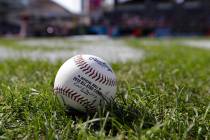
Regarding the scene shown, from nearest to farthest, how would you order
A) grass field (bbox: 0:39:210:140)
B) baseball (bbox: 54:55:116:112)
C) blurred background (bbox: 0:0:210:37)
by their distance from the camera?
grass field (bbox: 0:39:210:140)
baseball (bbox: 54:55:116:112)
blurred background (bbox: 0:0:210:37)

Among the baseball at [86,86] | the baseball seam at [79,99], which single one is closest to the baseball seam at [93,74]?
the baseball at [86,86]

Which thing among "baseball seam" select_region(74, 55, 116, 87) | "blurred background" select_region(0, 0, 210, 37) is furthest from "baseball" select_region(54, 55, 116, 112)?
"blurred background" select_region(0, 0, 210, 37)

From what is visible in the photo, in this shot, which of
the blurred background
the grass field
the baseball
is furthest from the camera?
the blurred background

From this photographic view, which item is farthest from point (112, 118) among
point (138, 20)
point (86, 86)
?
point (138, 20)

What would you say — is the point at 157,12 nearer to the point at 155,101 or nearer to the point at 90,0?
the point at 90,0

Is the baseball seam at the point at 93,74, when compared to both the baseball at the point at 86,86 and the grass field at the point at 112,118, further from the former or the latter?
the grass field at the point at 112,118

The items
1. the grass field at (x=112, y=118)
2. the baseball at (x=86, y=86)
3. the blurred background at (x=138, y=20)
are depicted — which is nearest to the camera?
the grass field at (x=112, y=118)

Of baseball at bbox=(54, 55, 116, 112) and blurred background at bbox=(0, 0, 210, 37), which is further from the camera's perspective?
blurred background at bbox=(0, 0, 210, 37)

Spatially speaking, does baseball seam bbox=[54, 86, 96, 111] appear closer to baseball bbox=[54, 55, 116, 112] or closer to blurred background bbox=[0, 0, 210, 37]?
baseball bbox=[54, 55, 116, 112]

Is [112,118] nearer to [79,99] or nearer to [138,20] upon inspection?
[79,99]
